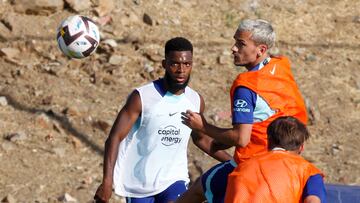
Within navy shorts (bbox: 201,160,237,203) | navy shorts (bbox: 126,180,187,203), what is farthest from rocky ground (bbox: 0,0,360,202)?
navy shorts (bbox: 201,160,237,203)

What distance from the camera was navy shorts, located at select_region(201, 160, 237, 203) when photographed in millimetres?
6934

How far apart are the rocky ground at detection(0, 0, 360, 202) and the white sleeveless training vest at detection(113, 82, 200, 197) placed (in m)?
2.87

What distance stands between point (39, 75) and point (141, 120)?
4.85 m

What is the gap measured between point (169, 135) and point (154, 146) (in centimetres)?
13

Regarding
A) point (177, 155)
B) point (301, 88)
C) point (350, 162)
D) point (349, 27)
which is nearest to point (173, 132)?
point (177, 155)

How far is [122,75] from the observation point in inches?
501

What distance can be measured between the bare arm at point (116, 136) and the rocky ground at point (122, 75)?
308 centimetres

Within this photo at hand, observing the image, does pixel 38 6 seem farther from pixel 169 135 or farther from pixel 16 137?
pixel 169 135

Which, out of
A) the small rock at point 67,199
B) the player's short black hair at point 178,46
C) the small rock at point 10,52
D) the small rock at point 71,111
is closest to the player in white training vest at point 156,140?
the player's short black hair at point 178,46

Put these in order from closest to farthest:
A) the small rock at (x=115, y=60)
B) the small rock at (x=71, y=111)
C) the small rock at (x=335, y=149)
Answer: the small rock at (x=71, y=111) → the small rock at (x=335, y=149) → the small rock at (x=115, y=60)

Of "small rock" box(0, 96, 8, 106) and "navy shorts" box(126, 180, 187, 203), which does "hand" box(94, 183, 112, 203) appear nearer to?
"navy shorts" box(126, 180, 187, 203)

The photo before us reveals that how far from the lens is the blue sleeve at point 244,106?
6.78m

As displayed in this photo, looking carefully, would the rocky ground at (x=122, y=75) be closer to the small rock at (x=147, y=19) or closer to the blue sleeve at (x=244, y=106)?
the small rock at (x=147, y=19)

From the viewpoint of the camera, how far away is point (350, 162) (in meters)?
12.0
